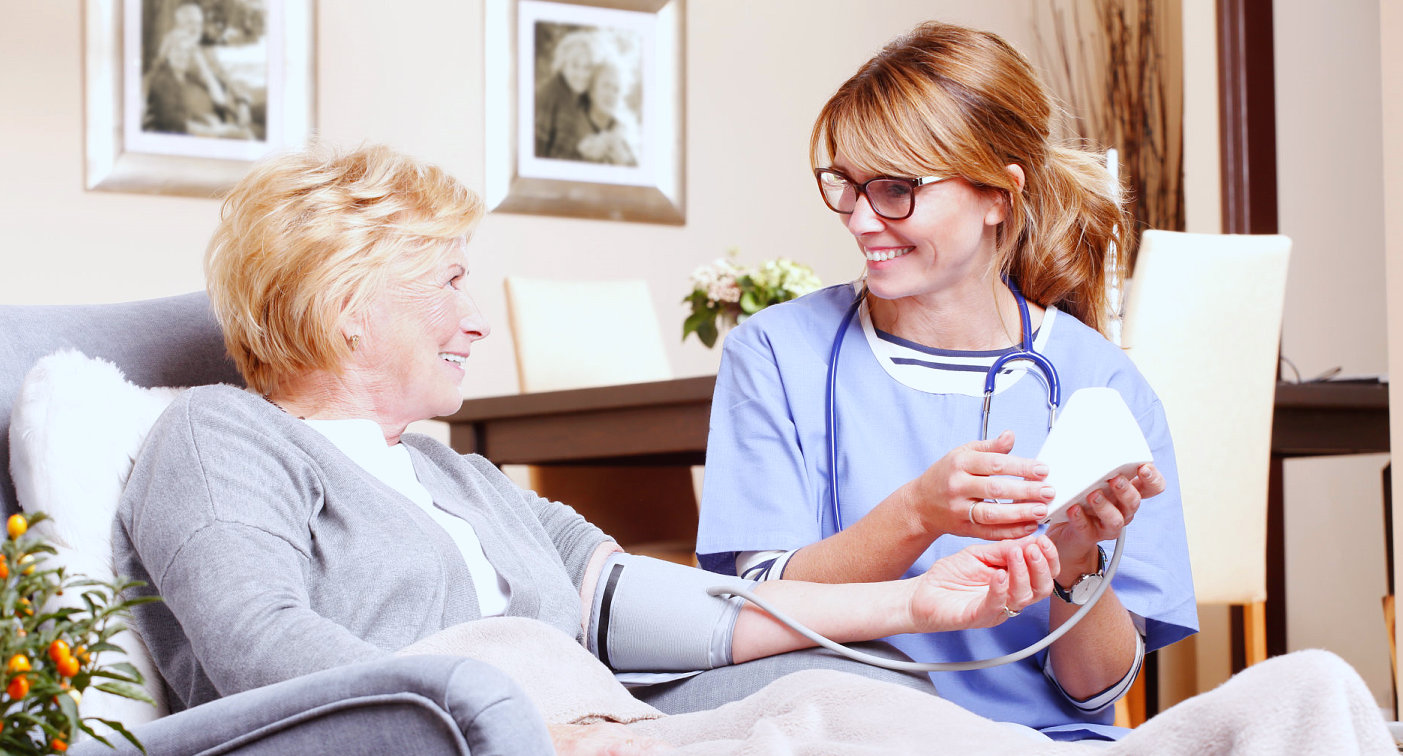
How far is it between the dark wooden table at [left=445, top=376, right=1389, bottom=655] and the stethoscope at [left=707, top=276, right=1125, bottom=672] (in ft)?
3.84

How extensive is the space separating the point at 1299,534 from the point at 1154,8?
1.99m

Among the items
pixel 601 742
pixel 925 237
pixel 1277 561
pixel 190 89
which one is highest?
pixel 190 89

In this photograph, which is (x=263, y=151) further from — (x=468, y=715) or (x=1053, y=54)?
(x=468, y=715)

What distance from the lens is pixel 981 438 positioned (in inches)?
53.0

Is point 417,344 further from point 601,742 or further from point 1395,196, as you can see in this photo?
point 1395,196

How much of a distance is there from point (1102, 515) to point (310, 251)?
0.78 meters

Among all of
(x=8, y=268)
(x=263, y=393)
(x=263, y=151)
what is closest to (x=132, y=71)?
(x=263, y=151)

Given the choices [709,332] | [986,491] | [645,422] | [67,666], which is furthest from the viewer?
[709,332]

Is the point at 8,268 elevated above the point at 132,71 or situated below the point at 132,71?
below

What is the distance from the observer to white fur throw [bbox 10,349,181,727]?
115 cm

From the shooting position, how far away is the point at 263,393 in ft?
4.41

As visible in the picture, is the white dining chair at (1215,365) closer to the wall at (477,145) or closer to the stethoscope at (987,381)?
the stethoscope at (987,381)

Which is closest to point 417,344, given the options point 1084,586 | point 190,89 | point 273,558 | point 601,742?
point 273,558

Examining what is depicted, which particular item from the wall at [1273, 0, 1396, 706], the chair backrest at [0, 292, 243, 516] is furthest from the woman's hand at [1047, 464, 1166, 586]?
the wall at [1273, 0, 1396, 706]
